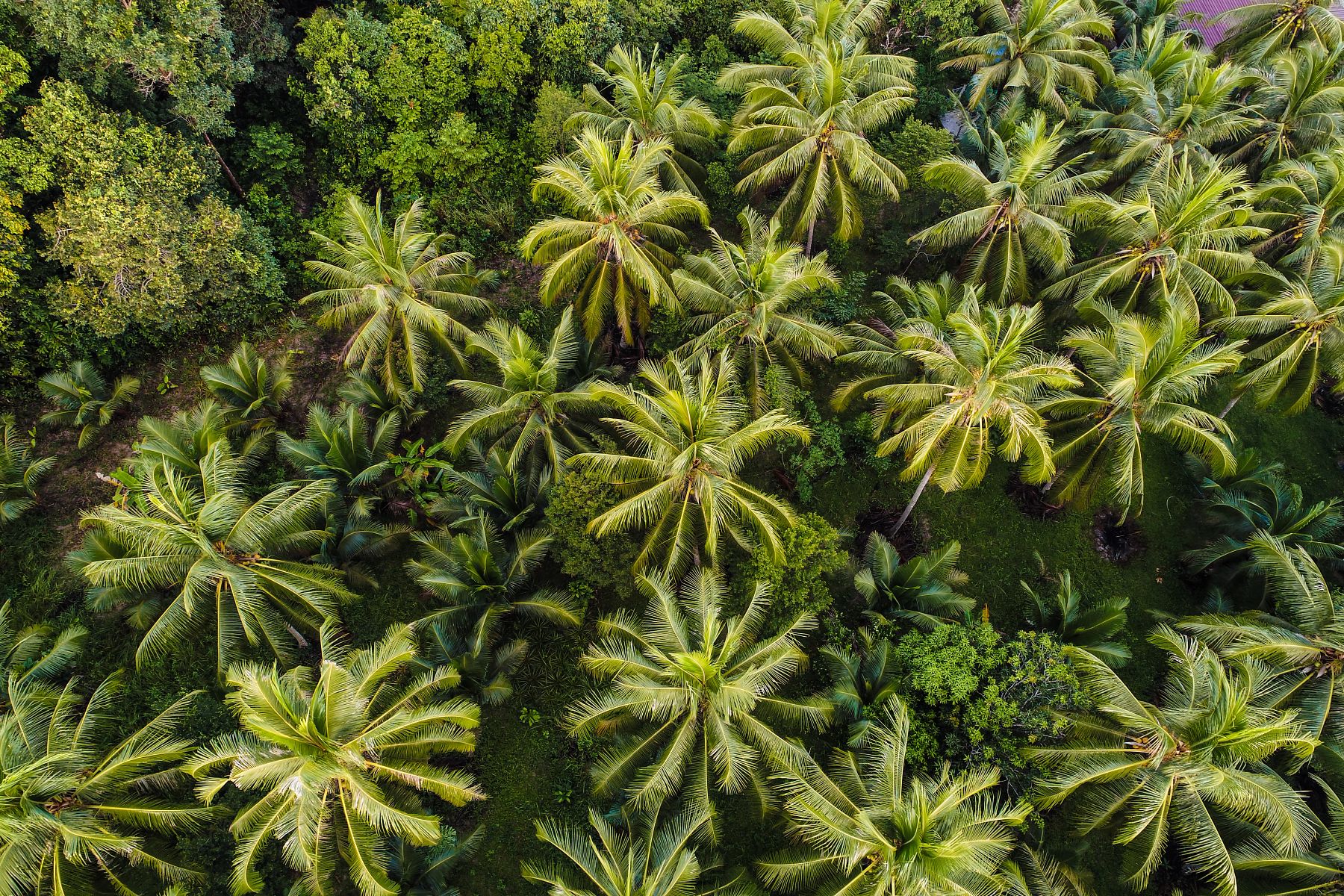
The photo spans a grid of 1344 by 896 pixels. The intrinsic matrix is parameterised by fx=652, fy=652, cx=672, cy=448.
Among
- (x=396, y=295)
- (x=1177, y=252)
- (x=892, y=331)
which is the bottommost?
(x=892, y=331)

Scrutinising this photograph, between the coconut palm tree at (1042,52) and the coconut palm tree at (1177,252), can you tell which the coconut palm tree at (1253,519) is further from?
the coconut palm tree at (1042,52)

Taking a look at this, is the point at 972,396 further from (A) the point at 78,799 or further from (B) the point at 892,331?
(A) the point at 78,799

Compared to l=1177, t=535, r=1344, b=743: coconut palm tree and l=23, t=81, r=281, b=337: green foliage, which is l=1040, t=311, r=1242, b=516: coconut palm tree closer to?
l=1177, t=535, r=1344, b=743: coconut palm tree

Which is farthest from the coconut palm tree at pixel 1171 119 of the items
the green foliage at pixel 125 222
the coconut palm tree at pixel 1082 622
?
the green foliage at pixel 125 222

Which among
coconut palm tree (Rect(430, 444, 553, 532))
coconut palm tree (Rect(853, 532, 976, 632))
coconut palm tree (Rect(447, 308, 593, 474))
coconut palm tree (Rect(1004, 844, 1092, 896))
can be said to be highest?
coconut palm tree (Rect(447, 308, 593, 474))

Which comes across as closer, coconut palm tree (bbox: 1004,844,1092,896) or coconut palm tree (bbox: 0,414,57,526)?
coconut palm tree (bbox: 1004,844,1092,896)

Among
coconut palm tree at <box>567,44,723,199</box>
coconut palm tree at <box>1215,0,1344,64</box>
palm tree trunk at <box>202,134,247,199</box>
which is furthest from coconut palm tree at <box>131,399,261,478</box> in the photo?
coconut palm tree at <box>1215,0,1344,64</box>

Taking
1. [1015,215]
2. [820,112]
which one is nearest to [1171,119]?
[1015,215]
